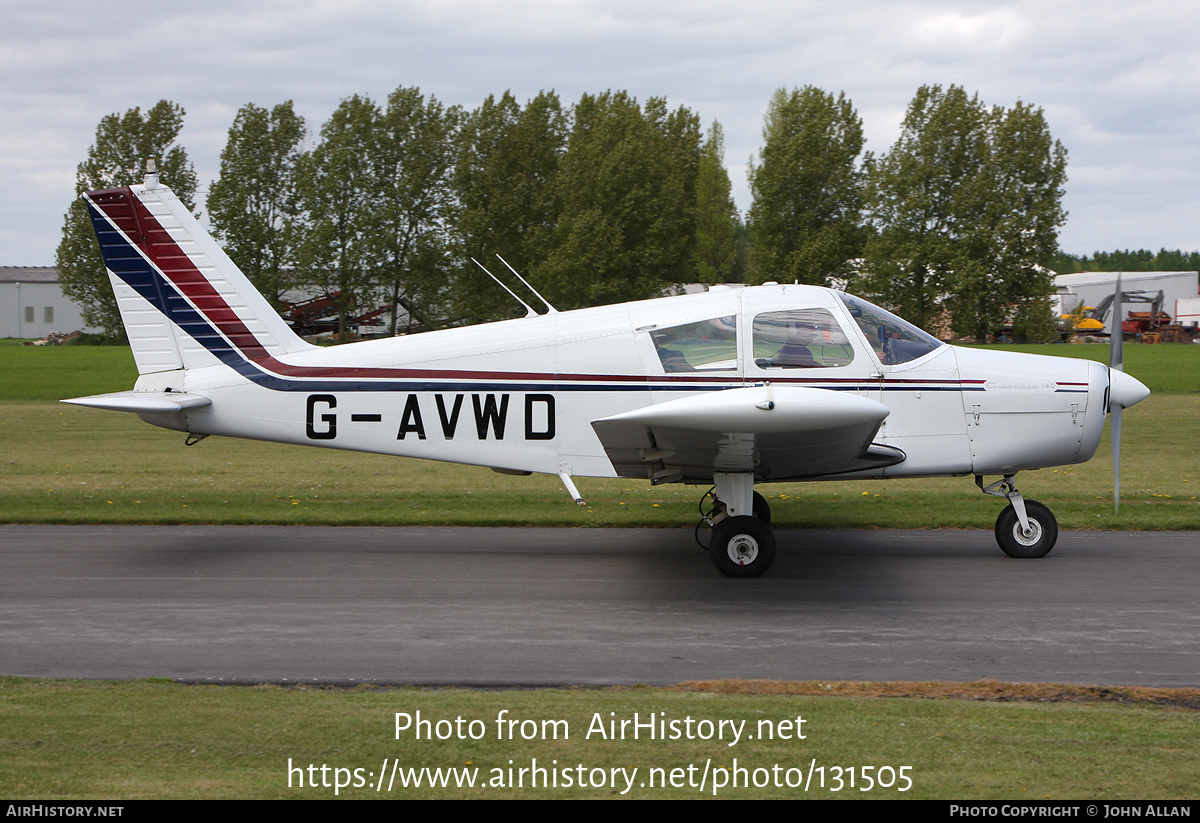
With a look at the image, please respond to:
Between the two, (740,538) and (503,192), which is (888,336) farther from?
(503,192)

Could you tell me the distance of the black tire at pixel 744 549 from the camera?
8.72 m

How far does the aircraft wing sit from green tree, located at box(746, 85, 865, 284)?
43543mm

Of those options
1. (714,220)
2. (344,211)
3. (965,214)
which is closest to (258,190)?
(344,211)

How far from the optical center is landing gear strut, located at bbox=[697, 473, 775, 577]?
28.6 ft

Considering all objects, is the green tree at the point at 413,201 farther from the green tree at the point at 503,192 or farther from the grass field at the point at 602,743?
the grass field at the point at 602,743

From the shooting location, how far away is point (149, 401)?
946 centimetres

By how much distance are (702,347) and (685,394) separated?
44cm

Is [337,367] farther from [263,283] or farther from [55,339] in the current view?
[55,339]

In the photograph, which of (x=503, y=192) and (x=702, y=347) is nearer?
(x=702, y=347)

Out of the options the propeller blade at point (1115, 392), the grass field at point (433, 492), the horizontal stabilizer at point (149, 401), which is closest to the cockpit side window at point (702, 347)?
the grass field at point (433, 492)

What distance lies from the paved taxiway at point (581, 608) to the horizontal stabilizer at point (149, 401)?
1.45 m

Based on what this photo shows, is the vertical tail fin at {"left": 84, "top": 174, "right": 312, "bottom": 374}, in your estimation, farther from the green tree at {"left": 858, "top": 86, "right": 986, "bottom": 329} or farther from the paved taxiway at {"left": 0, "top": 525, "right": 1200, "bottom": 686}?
the green tree at {"left": 858, "top": 86, "right": 986, "bottom": 329}

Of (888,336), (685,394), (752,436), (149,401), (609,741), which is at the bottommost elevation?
(609,741)

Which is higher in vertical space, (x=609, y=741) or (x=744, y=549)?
(x=744, y=549)
